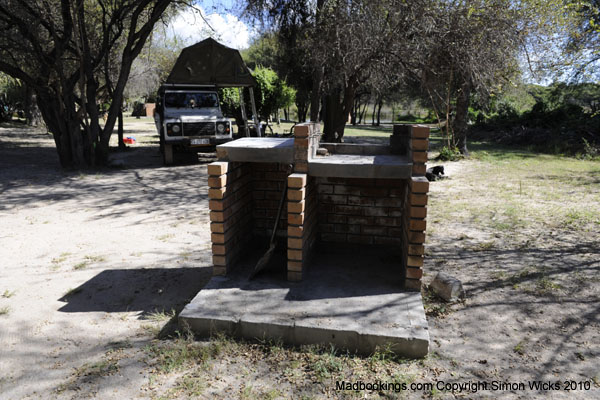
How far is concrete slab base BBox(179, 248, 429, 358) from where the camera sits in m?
3.19

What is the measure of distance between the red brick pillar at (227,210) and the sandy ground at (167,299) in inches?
19.3

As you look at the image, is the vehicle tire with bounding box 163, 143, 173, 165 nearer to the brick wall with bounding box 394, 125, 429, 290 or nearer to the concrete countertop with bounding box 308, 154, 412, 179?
the concrete countertop with bounding box 308, 154, 412, 179

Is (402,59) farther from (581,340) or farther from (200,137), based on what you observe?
(581,340)

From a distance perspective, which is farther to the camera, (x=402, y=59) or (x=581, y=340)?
(x=402, y=59)

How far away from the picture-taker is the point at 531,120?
23.5 m

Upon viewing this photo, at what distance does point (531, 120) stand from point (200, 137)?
64.3 ft

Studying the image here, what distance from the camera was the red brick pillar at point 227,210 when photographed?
3910 millimetres

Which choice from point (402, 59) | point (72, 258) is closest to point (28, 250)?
point (72, 258)

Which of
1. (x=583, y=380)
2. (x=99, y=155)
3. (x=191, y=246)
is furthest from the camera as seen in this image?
(x=99, y=155)

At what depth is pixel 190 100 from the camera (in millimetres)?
13617

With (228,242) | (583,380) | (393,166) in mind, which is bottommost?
(583,380)

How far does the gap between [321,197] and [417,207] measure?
5.01 ft

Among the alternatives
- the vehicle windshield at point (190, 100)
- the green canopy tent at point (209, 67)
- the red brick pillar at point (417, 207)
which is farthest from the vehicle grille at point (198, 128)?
the red brick pillar at point (417, 207)

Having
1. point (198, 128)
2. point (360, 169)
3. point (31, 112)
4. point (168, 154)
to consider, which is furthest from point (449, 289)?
point (31, 112)
